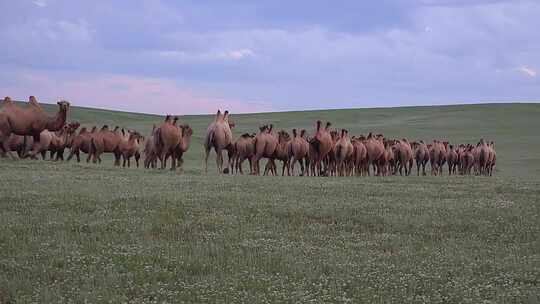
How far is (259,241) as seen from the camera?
1170 centimetres

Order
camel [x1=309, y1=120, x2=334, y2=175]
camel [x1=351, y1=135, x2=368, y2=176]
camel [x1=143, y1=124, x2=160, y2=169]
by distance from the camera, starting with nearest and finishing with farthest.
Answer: camel [x1=143, y1=124, x2=160, y2=169] < camel [x1=309, y1=120, x2=334, y2=175] < camel [x1=351, y1=135, x2=368, y2=176]

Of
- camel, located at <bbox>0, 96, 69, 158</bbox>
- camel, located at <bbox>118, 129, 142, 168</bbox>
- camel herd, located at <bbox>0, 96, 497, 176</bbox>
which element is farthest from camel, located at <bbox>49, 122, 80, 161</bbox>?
camel, located at <bbox>0, 96, 69, 158</bbox>

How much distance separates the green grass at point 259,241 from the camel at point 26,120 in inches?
219

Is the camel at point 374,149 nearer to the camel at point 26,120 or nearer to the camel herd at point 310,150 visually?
the camel herd at point 310,150

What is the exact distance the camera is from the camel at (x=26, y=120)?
2434 cm

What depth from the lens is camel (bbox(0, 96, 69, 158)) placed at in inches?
958

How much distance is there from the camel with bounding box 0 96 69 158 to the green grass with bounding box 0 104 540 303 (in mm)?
5571

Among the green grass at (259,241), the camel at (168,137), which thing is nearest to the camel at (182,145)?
the camel at (168,137)

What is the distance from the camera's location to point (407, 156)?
3997 centimetres

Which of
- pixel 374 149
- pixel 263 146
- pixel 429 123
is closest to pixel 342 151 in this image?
pixel 263 146

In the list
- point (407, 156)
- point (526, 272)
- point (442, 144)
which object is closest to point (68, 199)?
point (526, 272)

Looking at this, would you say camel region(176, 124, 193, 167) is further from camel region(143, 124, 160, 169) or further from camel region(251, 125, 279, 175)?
camel region(251, 125, 279, 175)

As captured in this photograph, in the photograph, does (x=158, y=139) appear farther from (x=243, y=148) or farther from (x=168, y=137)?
(x=243, y=148)

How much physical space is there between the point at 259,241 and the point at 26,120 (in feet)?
49.9
